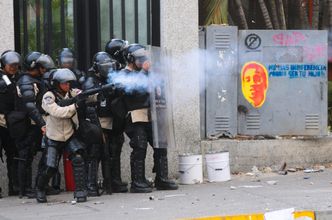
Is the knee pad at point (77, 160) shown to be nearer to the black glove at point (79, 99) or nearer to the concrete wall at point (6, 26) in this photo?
the black glove at point (79, 99)

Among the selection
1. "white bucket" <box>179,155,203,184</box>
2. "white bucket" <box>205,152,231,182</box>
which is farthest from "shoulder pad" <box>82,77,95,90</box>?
"white bucket" <box>205,152,231,182</box>

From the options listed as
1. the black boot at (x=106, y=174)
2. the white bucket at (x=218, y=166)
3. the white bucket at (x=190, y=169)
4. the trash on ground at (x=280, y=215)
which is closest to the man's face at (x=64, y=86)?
the black boot at (x=106, y=174)

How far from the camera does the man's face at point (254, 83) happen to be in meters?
11.1

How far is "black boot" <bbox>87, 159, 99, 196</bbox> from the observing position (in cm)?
931

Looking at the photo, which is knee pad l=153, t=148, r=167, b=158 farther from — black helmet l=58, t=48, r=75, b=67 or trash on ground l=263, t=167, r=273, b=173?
trash on ground l=263, t=167, r=273, b=173

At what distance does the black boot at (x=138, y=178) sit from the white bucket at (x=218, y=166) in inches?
45.4

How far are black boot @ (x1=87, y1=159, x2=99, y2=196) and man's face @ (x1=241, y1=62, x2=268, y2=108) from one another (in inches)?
114

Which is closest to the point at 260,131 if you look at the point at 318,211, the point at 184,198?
the point at 184,198

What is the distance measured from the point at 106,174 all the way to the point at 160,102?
3.71ft

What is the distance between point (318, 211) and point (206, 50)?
12.4 ft

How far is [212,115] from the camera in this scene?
11062 mm

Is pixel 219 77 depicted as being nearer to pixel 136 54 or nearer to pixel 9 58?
pixel 136 54

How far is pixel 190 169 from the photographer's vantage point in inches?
405

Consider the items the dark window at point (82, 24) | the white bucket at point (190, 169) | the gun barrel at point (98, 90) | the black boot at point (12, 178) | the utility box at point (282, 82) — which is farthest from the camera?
the utility box at point (282, 82)
